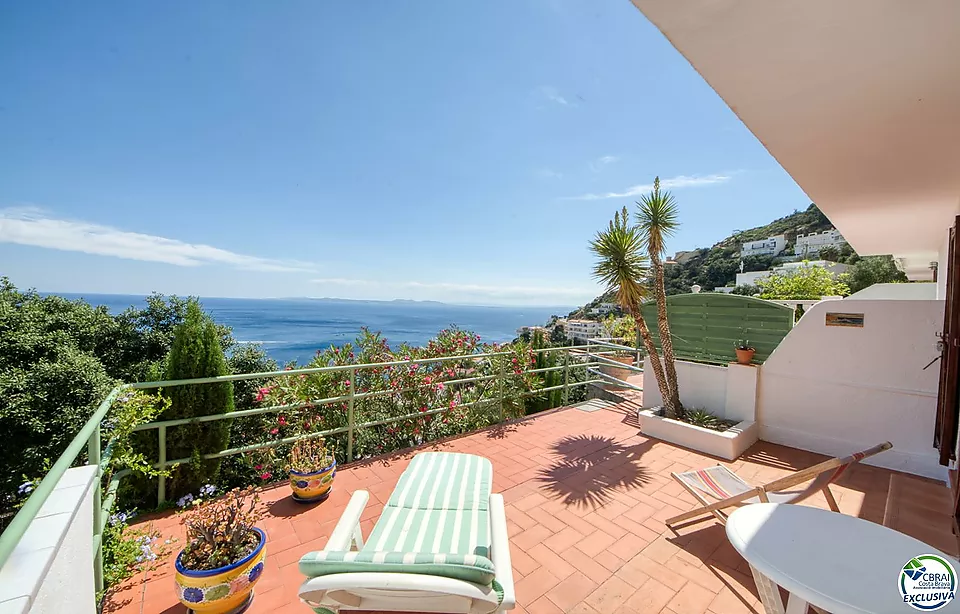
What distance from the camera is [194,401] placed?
9.40ft

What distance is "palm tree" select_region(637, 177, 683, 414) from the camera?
471cm

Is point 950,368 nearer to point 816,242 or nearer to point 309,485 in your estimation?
point 309,485

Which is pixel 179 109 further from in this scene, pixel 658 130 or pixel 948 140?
pixel 948 140

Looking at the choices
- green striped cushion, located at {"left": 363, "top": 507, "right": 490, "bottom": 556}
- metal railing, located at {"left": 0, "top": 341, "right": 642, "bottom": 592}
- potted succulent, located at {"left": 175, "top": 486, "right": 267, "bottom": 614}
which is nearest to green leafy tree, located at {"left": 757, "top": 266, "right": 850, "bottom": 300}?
metal railing, located at {"left": 0, "top": 341, "right": 642, "bottom": 592}

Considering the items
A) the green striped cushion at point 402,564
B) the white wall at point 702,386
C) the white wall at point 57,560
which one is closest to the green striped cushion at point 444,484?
the green striped cushion at point 402,564

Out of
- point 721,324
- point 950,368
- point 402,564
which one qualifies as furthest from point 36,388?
point 950,368

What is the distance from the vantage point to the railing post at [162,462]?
2598 mm

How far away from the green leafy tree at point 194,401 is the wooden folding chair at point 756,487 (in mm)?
3612

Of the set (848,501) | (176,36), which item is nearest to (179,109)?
(176,36)

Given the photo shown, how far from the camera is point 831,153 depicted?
234 centimetres

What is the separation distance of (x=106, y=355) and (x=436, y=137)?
26.2 ft

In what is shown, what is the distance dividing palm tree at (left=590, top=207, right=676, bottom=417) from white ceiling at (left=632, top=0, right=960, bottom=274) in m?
2.05

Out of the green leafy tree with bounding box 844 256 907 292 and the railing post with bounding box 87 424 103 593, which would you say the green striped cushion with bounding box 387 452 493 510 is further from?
the green leafy tree with bounding box 844 256 907 292

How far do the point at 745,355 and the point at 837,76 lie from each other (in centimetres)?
384
